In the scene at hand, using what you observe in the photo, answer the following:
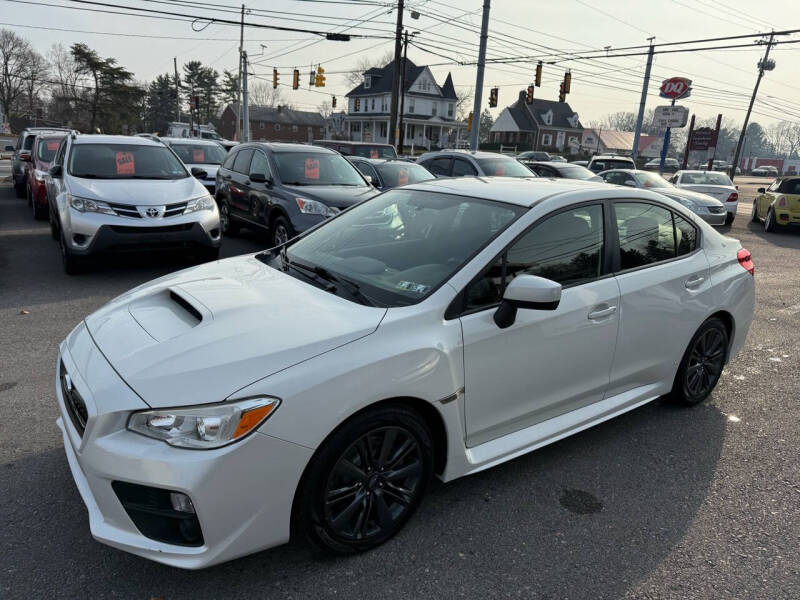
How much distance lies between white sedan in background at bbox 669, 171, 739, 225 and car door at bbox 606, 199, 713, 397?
563 inches

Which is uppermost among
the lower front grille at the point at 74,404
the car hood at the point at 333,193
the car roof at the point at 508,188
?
the car roof at the point at 508,188

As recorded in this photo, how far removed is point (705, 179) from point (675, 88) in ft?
56.9

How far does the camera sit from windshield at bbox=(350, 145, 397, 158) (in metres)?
16.1

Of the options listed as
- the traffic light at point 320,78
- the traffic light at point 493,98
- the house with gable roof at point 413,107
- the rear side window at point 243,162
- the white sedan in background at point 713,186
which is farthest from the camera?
the house with gable roof at point 413,107

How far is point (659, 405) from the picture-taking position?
434 cm

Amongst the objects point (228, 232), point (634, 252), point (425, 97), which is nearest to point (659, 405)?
point (634, 252)

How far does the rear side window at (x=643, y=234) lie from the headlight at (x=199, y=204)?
18.7ft

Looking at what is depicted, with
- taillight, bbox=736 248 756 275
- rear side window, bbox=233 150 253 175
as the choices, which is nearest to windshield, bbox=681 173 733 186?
rear side window, bbox=233 150 253 175

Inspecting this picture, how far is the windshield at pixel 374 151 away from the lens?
16.1 meters

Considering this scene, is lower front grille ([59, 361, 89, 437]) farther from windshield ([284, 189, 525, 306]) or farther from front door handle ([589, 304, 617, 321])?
front door handle ([589, 304, 617, 321])

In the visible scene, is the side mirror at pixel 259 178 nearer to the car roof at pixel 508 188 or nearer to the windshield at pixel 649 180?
the car roof at pixel 508 188

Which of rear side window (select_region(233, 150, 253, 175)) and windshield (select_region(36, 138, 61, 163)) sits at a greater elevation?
rear side window (select_region(233, 150, 253, 175))

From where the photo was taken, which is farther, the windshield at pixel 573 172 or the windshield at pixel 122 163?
the windshield at pixel 573 172

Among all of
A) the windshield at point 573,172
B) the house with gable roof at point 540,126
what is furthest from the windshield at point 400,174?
the house with gable roof at point 540,126
